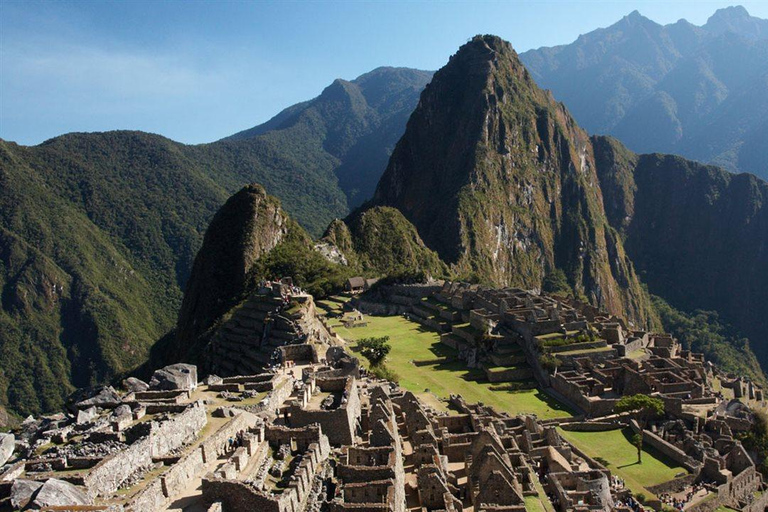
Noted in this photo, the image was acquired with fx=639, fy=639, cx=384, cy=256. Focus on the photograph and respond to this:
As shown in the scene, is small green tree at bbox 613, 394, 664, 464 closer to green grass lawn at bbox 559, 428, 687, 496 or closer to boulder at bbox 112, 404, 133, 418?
green grass lawn at bbox 559, 428, 687, 496

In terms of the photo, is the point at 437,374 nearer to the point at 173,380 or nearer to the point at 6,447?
the point at 173,380

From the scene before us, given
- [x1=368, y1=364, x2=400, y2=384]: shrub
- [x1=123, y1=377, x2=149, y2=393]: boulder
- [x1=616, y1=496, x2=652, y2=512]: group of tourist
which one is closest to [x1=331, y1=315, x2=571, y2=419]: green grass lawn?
[x1=368, y1=364, x2=400, y2=384]: shrub

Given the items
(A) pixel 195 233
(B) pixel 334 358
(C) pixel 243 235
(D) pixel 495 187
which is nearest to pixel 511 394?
(B) pixel 334 358

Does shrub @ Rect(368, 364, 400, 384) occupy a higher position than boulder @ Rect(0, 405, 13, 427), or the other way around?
shrub @ Rect(368, 364, 400, 384)

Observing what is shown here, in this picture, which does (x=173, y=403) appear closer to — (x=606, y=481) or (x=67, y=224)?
(x=606, y=481)

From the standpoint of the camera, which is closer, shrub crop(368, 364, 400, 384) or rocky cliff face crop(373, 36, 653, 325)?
shrub crop(368, 364, 400, 384)
